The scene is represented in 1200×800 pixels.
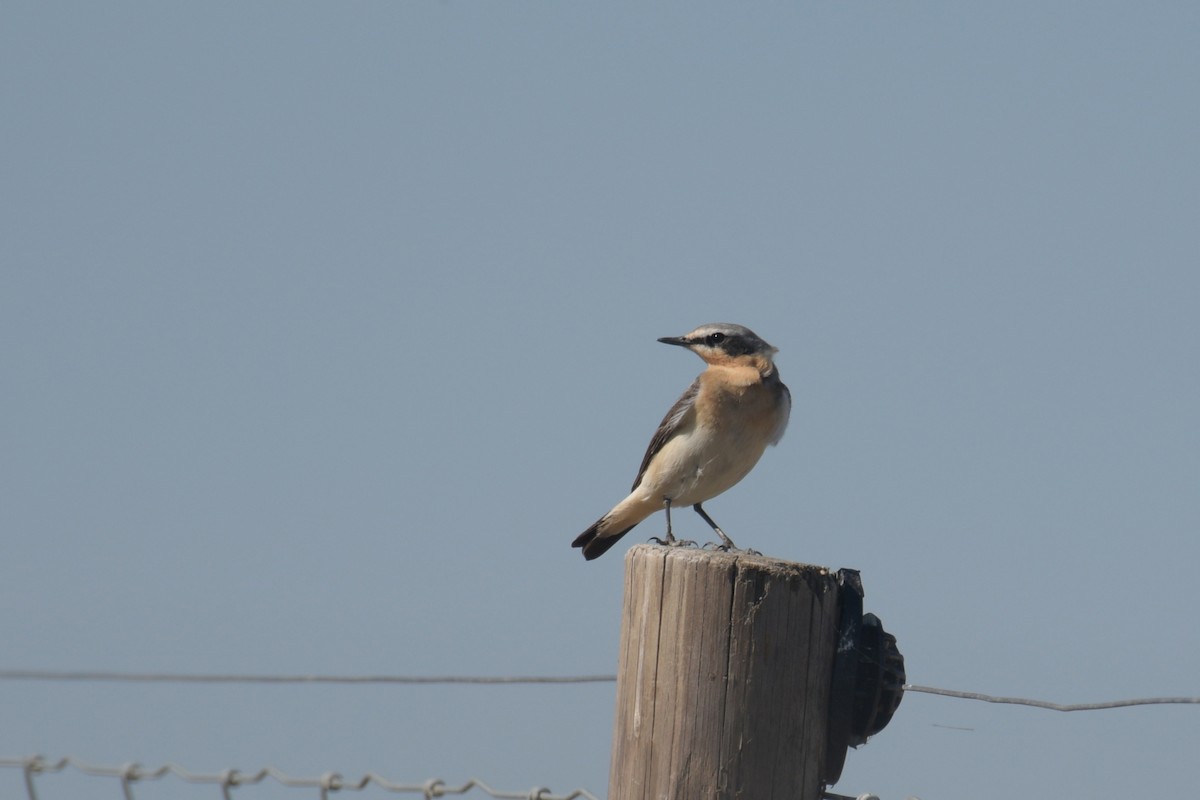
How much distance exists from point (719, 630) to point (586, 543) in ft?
19.7

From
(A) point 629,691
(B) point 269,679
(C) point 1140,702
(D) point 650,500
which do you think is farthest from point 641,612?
(D) point 650,500

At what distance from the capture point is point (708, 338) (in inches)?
350

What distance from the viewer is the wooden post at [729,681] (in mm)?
3152

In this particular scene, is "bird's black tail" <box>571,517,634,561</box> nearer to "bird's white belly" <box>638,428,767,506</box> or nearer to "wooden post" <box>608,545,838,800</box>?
"bird's white belly" <box>638,428,767,506</box>

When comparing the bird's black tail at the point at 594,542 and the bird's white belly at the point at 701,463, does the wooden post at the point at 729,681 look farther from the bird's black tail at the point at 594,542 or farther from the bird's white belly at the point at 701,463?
the bird's black tail at the point at 594,542

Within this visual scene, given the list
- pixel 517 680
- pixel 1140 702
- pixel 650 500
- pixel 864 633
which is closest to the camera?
pixel 864 633

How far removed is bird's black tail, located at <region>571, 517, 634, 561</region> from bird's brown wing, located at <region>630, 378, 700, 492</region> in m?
0.66

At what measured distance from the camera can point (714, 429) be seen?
26.8 ft

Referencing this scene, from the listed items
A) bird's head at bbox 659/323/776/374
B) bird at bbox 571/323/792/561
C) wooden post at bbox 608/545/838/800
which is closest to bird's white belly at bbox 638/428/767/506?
bird at bbox 571/323/792/561

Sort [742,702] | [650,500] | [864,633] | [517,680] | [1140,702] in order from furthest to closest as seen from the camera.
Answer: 1. [650,500]
2. [517,680]
3. [1140,702]
4. [864,633]
5. [742,702]

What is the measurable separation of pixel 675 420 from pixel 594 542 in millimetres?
1211

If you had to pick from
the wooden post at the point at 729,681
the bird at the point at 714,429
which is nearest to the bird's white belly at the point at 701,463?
the bird at the point at 714,429

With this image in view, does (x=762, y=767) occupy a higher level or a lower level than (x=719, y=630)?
lower

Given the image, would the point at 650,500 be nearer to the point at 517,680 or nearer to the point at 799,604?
the point at 517,680
